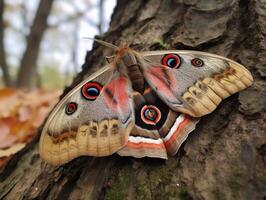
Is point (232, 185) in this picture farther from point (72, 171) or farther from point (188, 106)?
point (72, 171)

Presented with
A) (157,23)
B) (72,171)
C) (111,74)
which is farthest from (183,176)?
(157,23)

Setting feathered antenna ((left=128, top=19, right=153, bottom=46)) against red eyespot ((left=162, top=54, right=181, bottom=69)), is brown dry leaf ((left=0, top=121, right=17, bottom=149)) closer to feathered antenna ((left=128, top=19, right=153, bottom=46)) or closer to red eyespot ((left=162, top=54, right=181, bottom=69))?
feathered antenna ((left=128, top=19, right=153, bottom=46))

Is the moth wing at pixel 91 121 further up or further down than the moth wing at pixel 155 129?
further up

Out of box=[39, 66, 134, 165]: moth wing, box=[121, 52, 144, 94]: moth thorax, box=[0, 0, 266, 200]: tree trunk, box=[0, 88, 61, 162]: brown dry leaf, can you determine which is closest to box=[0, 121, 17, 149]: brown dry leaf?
box=[0, 88, 61, 162]: brown dry leaf

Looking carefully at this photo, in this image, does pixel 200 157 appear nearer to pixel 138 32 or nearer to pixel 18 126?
pixel 138 32

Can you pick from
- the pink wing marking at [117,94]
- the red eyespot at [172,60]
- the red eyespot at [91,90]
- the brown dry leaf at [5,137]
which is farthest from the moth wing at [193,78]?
the brown dry leaf at [5,137]

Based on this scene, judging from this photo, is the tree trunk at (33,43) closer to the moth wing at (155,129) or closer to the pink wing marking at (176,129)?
the moth wing at (155,129)

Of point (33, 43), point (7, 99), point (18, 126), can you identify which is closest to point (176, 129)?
point (18, 126)

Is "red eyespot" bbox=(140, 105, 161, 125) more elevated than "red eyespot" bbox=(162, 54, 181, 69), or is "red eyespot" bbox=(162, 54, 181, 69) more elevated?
"red eyespot" bbox=(162, 54, 181, 69)
